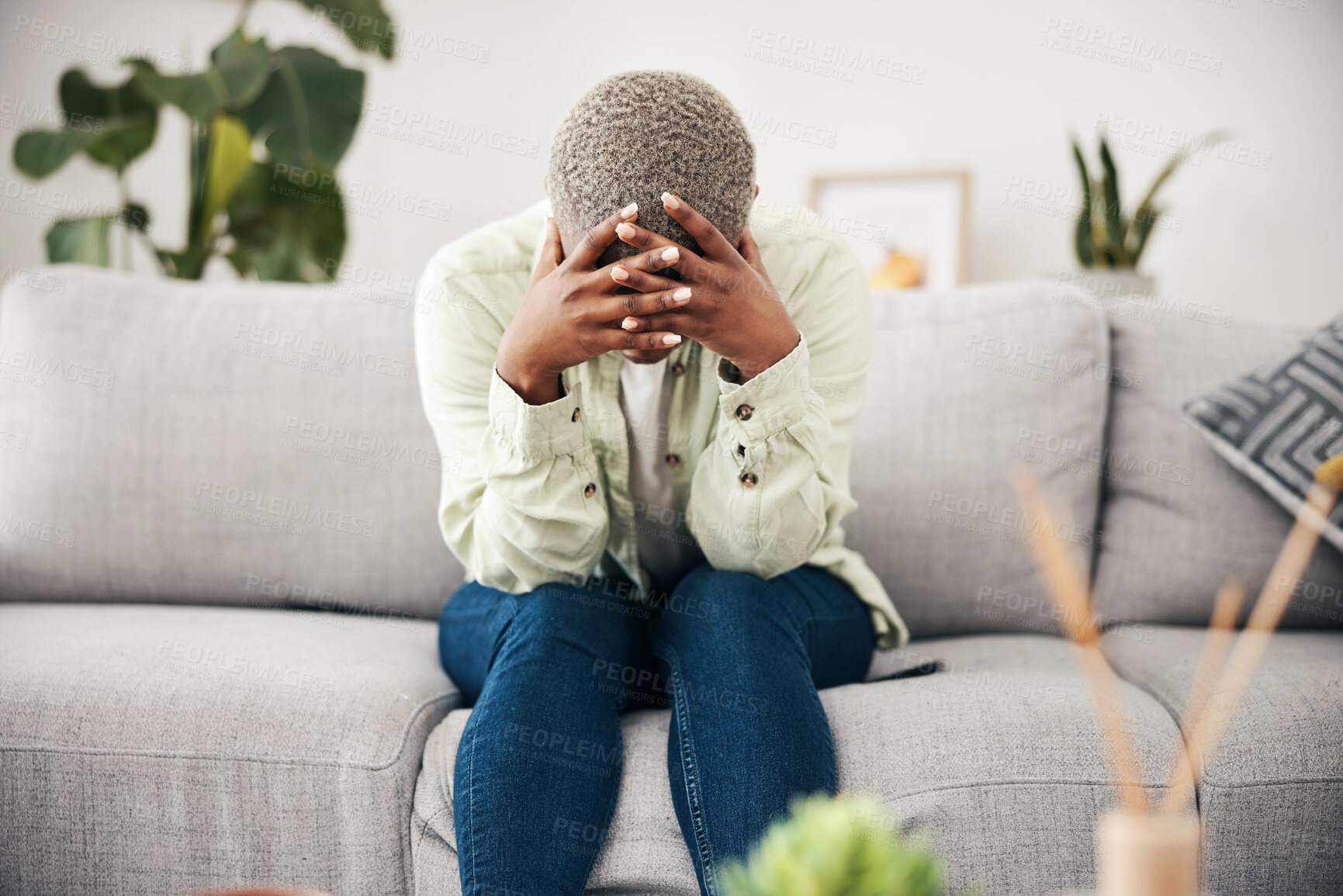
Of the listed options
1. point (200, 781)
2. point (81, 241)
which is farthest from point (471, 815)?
point (81, 241)

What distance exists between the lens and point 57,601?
1248mm

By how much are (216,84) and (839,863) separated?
5.92 ft

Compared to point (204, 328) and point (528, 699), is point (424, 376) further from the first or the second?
point (204, 328)

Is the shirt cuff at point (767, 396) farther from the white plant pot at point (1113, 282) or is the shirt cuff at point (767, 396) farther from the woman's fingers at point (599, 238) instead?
the white plant pot at point (1113, 282)

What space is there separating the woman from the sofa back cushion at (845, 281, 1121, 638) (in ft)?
0.62

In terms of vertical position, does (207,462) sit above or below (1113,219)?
below

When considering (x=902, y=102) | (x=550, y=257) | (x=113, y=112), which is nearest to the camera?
(x=550, y=257)

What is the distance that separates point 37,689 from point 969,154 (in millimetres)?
1891

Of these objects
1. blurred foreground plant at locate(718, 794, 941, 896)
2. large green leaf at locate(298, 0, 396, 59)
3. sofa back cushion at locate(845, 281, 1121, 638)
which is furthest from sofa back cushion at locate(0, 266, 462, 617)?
blurred foreground plant at locate(718, 794, 941, 896)

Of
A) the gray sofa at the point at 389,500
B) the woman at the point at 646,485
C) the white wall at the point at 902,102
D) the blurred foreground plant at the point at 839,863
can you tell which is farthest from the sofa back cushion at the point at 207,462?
the blurred foreground plant at the point at 839,863

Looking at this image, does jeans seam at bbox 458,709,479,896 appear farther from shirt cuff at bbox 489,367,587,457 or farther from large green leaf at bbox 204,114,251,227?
large green leaf at bbox 204,114,251,227

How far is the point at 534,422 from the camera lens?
0.84 metres

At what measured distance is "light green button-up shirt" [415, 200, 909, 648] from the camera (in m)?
0.86

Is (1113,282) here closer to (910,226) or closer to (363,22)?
(910,226)
